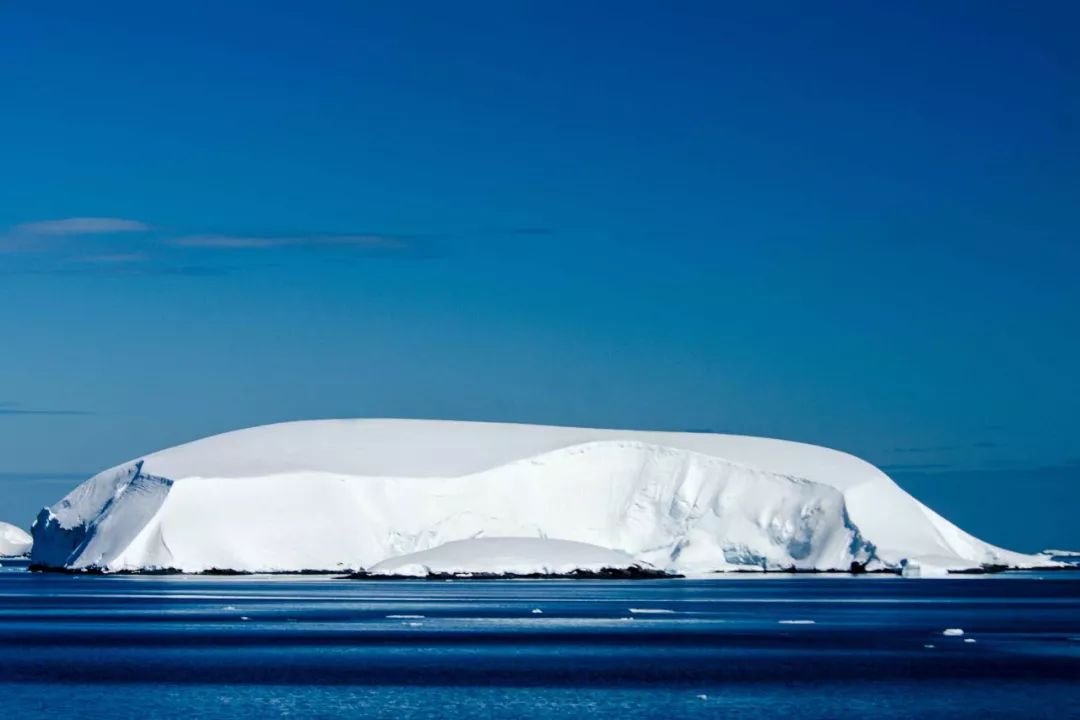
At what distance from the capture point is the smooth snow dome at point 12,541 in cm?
10325

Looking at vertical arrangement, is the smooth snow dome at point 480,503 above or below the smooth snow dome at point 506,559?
above

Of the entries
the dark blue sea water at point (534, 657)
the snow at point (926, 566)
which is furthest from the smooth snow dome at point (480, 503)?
the dark blue sea water at point (534, 657)

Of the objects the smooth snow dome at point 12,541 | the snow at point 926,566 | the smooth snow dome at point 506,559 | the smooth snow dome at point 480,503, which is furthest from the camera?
the smooth snow dome at point 12,541

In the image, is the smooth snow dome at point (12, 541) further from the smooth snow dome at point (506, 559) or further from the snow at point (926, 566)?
the snow at point (926, 566)

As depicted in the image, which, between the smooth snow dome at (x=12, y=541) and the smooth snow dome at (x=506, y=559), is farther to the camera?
the smooth snow dome at (x=12, y=541)

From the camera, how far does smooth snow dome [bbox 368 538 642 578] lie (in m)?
49.6

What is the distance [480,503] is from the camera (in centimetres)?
5459

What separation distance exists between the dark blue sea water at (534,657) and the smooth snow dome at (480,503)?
31.1 feet

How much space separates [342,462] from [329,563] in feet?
12.0

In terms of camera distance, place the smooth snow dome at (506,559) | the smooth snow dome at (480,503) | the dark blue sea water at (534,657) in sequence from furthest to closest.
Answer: the smooth snow dome at (480,503)
the smooth snow dome at (506,559)
the dark blue sea water at (534,657)

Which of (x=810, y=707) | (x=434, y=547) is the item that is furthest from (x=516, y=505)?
(x=810, y=707)

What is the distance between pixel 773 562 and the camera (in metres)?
57.2

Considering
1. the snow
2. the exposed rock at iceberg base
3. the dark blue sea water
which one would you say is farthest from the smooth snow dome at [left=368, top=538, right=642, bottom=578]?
the snow

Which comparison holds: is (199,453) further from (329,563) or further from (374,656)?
(374,656)
